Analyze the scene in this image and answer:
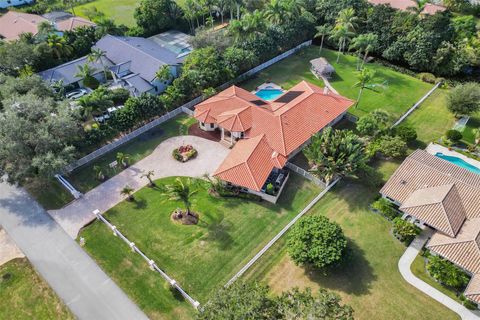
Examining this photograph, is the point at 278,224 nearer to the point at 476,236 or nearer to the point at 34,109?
the point at 476,236

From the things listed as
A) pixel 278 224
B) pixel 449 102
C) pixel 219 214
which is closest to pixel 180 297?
pixel 219 214

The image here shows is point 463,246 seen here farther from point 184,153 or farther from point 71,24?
point 71,24

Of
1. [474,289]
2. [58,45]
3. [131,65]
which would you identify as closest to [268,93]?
[131,65]

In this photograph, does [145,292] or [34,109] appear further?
[34,109]

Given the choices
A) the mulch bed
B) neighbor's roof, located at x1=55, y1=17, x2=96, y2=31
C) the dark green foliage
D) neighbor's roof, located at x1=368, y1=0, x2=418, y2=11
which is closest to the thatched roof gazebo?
the mulch bed

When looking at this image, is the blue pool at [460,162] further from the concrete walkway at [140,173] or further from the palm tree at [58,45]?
the palm tree at [58,45]

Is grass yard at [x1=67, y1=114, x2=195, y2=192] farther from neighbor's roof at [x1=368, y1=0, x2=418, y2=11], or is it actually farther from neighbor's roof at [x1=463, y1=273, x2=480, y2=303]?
neighbor's roof at [x1=368, y1=0, x2=418, y2=11]

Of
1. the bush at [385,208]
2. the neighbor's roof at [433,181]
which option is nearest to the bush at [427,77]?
the neighbor's roof at [433,181]
